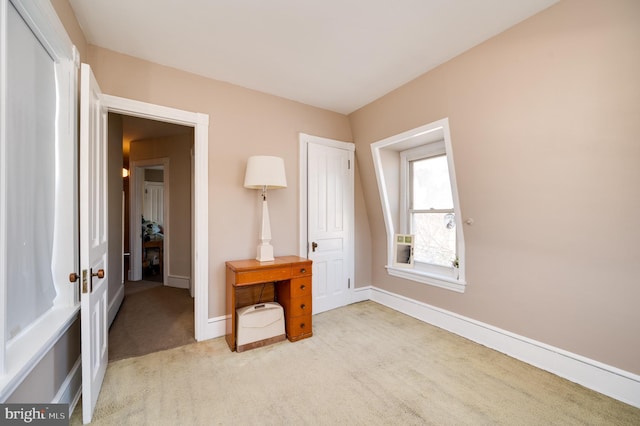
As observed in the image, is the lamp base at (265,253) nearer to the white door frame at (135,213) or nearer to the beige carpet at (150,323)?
the beige carpet at (150,323)

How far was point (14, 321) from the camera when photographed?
1.29 m

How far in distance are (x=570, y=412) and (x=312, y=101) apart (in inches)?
136

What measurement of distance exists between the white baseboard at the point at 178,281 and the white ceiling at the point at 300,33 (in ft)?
10.9

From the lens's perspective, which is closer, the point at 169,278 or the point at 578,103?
the point at 578,103

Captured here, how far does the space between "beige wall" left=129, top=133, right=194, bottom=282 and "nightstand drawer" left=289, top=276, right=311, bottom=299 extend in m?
2.65

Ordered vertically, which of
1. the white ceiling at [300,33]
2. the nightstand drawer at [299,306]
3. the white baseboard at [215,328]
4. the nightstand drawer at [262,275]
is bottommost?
the white baseboard at [215,328]

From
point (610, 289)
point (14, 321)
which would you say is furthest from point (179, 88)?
point (610, 289)

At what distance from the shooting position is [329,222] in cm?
348

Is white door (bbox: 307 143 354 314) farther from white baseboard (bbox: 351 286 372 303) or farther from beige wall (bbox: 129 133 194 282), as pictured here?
beige wall (bbox: 129 133 194 282)

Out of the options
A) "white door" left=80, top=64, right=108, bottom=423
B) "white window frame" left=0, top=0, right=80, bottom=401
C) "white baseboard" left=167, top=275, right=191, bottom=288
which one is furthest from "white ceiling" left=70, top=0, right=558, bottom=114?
"white baseboard" left=167, top=275, right=191, bottom=288

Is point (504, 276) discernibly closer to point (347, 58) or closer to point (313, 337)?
point (313, 337)

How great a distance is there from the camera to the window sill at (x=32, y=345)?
108 cm

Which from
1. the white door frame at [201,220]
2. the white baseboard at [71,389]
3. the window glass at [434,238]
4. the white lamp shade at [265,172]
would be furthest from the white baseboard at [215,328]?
the window glass at [434,238]

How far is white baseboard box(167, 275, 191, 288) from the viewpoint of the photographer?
4.51 m
